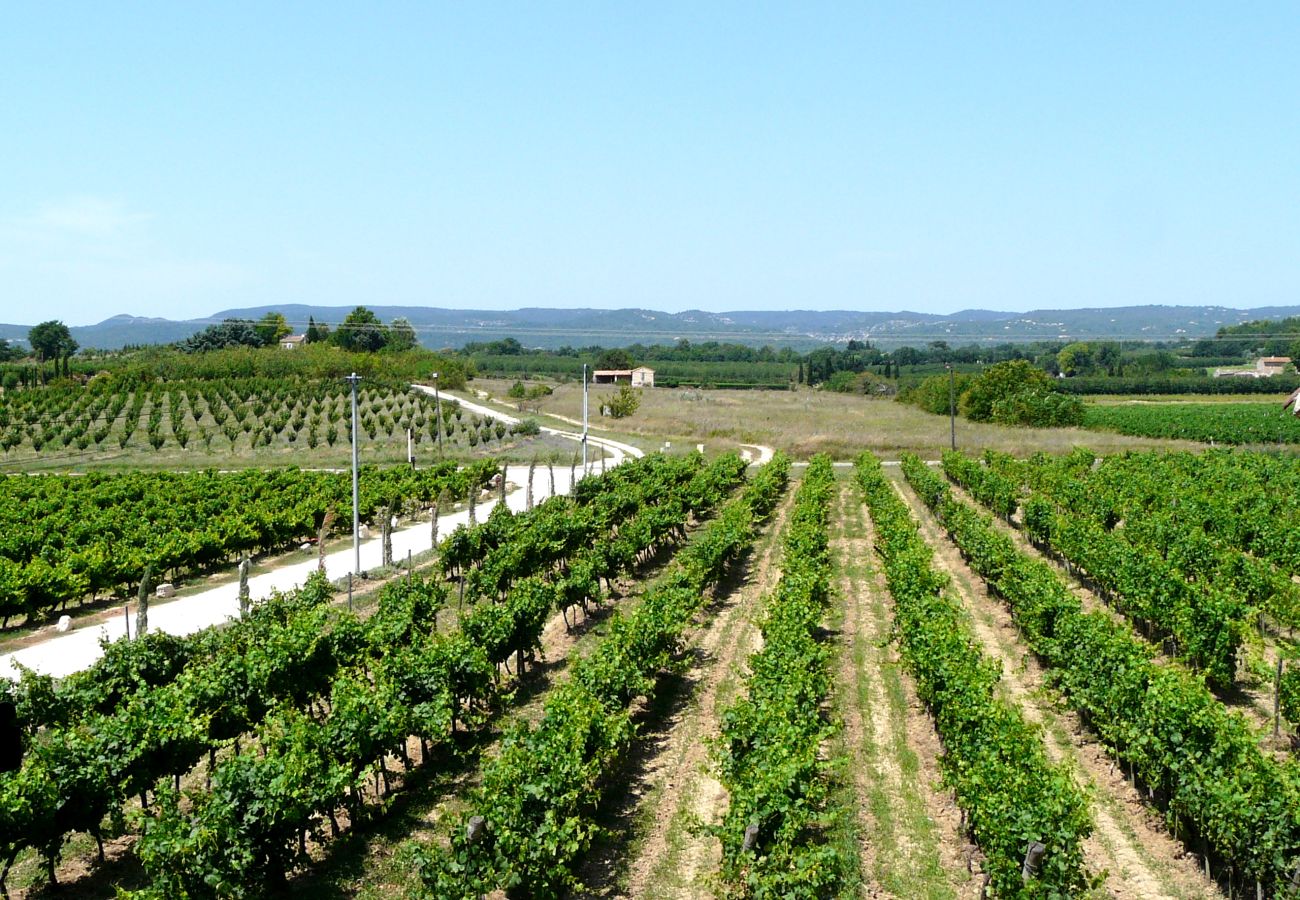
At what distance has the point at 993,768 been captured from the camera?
454 inches

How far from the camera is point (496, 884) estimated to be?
10.3m

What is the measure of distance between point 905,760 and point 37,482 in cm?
Result: 3759

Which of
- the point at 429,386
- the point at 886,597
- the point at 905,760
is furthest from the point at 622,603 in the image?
the point at 429,386

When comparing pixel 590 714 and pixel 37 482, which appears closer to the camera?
pixel 590 714

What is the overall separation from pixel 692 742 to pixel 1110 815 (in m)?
5.76

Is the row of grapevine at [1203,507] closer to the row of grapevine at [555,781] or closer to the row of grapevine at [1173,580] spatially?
the row of grapevine at [1173,580]

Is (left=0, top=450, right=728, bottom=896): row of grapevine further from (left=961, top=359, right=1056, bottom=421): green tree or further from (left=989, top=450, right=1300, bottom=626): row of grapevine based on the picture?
(left=961, top=359, right=1056, bottom=421): green tree

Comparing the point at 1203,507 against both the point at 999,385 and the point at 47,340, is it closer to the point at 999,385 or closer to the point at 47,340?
the point at 999,385

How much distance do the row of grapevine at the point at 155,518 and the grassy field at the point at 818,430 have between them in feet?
80.0

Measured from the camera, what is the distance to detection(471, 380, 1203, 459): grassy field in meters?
61.4

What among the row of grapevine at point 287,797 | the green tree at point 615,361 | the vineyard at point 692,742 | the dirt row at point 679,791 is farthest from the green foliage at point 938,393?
the row of grapevine at point 287,797

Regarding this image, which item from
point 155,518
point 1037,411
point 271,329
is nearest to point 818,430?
point 1037,411

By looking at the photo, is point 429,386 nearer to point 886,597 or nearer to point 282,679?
point 886,597

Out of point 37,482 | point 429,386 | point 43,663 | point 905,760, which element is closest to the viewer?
point 905,760
